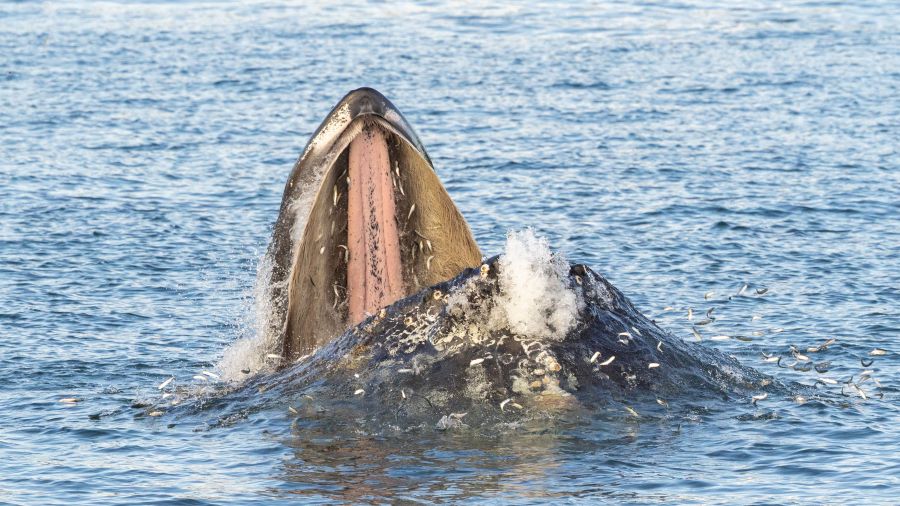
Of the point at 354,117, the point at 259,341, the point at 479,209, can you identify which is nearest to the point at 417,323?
the point at 354,117

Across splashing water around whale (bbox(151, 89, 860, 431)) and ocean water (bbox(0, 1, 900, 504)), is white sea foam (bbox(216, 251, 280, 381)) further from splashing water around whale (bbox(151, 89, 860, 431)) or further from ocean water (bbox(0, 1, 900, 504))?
ocean water (bbox(0, 1, 900, 504))

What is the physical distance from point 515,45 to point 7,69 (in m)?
12.1

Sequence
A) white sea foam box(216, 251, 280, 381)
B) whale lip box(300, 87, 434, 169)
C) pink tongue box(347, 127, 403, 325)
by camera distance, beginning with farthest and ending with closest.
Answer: white sea foam box(216, 251, 280, 381) < pink tongue box(347, 127, 403, 325) < whale lip box(300, 87, 434, 169)

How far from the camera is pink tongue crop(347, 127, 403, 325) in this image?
11281mm

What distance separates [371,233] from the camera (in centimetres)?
1143

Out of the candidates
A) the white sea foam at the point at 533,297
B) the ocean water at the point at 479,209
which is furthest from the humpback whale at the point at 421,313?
the ocean water at the point at 479,209

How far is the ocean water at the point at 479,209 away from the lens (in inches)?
403

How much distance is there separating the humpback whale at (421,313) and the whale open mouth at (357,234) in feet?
0.04

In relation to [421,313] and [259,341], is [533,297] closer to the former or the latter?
[421,313]

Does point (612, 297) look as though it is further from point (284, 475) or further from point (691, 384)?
point (284, 475)

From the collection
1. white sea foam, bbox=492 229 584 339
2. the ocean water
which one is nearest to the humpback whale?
white sea foam, bbox=492 229 584 339

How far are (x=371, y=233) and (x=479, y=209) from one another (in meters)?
9.90

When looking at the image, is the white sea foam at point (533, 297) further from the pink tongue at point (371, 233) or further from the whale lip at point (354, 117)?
the whale lip at point (354, 117)

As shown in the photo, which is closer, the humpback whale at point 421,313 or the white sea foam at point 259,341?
the humpback whale at point 421,313
